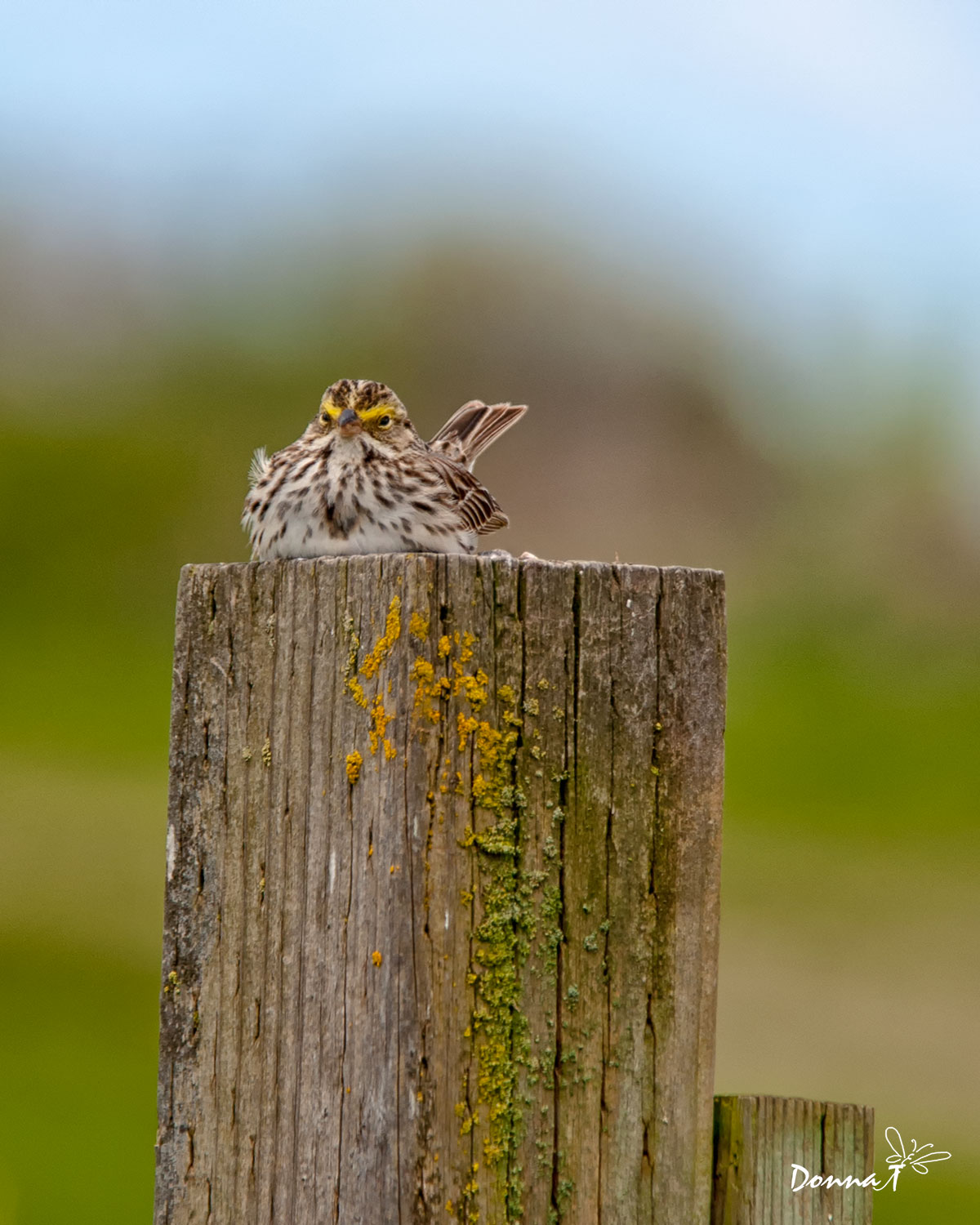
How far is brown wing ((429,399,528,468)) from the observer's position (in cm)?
624

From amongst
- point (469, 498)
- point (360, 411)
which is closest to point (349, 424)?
point (360, 411)

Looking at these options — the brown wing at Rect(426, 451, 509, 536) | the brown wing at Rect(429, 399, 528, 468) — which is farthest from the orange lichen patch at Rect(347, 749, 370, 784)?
the brown wing at Rect(429, 399, 528, 468)

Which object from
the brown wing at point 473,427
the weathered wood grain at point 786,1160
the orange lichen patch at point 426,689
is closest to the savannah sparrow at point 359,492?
the brown wing at point 473,427

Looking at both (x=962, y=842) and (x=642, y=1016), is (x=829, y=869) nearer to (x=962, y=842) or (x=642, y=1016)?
(x=962, y=842)

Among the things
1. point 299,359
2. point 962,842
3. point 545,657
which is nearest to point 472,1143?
point 545,657

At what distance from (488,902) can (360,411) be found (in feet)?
9.90

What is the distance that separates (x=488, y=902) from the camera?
2.22 metres

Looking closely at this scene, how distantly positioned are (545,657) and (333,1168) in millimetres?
831

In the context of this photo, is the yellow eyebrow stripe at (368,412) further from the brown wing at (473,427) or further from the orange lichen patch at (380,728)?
the orange lichen patch at (380,728)

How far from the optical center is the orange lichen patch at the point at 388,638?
2240 mm

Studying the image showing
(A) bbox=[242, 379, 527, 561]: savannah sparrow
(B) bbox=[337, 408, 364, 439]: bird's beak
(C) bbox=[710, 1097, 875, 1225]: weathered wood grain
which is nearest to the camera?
(C) bbox=[710, 1097, 875, 1225]: weathered wood grain

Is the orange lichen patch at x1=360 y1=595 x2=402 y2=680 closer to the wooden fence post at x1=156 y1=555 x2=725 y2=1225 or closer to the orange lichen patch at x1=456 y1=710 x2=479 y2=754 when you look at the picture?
the wooden fence post at x1=156 y1=555 x2=725 y2=1225

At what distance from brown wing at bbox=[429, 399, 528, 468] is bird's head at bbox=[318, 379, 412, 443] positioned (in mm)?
1050

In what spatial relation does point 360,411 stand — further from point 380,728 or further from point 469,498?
point 380,728
